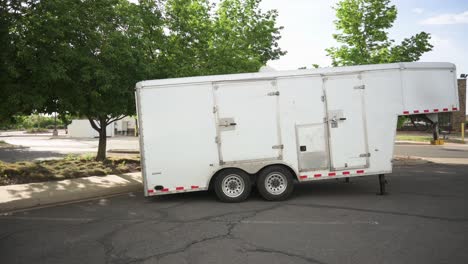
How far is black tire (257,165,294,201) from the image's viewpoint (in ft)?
28.7

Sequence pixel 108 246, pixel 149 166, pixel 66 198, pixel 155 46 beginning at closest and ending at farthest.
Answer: pixel 108 246, pixel 149 166, pixel 66 198, pixel 155 46

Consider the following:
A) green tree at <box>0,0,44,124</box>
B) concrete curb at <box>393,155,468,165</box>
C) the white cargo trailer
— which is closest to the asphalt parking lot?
the white cargo trailer

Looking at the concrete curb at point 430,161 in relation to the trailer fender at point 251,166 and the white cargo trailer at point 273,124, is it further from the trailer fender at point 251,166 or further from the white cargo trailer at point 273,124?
the trailer fender at point 251,166

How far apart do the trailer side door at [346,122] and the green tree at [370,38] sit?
890cm

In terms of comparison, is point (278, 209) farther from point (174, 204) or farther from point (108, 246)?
point (108, 246)

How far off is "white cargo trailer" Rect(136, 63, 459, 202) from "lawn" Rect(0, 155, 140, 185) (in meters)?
5.98

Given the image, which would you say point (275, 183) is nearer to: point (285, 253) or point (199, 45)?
point (285, 253)

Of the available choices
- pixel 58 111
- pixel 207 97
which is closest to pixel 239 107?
pixel 207 97

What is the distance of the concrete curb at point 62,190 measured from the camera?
30.5ft

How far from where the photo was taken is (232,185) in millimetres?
8859

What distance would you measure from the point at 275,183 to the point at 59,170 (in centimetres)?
940

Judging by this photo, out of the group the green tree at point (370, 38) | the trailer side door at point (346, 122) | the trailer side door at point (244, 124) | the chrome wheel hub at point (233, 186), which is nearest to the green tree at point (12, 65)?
the trailer side door at point (244, 124)

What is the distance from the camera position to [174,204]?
29.2ft

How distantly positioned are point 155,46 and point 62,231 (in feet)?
31.7
